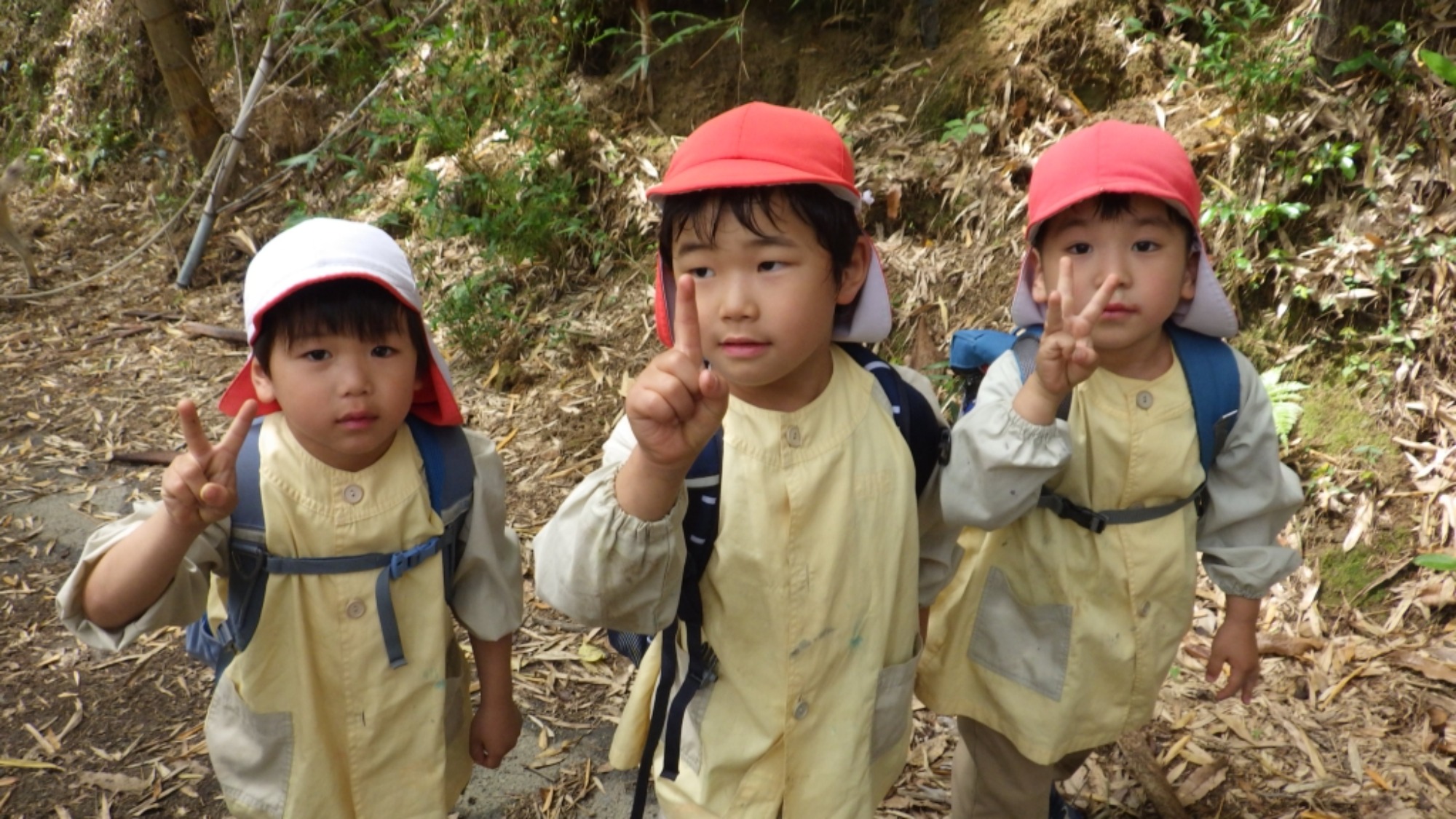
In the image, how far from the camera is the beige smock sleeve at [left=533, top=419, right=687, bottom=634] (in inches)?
64.6

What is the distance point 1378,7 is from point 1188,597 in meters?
2.85

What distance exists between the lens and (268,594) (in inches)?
81.0

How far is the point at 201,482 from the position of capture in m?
1.75

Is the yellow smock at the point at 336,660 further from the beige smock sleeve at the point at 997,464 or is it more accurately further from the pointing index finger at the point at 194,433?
the beige smock sleeve at the point at 997,464

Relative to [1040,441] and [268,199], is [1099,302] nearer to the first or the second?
[1040,441]

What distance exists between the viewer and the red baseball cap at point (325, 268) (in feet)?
6.66

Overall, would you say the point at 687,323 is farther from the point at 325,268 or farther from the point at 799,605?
the point at 325,268

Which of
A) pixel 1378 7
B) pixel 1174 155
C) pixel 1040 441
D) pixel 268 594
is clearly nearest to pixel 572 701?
pixel 268 594

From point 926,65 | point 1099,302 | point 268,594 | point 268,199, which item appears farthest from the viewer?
point 268,199

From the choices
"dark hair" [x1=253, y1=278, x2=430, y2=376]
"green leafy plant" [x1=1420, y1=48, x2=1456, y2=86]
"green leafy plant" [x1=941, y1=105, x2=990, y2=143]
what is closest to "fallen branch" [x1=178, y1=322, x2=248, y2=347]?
"green leafy plant" [x1=941, y1=105, x2=990, y2=143]

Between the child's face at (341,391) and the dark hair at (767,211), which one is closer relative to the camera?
the dark hair at (767,211)

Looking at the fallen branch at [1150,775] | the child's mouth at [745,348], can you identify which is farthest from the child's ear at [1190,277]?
the fallen branch at [1150,775]

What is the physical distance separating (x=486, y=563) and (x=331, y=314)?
68 cm

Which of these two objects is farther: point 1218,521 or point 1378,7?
point 1378,7
